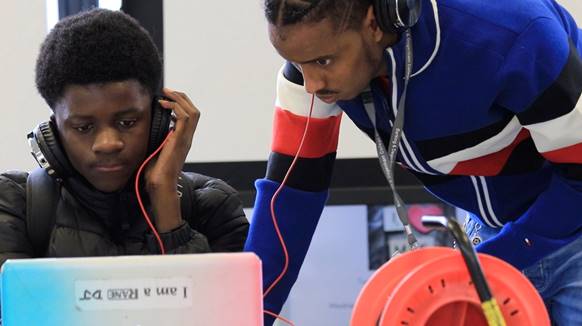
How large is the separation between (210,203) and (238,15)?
1025 mm

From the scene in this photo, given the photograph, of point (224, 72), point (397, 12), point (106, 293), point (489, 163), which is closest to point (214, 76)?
point (224, 72)

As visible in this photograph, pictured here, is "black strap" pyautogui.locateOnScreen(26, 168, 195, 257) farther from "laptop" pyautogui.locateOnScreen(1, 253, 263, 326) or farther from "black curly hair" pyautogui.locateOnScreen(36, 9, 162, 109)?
"laptop" pyautogui.locateOnScreen(1, 253, 263, 326)

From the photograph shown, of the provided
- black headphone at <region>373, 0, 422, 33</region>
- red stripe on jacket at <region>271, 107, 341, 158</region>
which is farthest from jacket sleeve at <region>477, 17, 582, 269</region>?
red stripe on jacket at <region>271, 107, 341, 158</region>

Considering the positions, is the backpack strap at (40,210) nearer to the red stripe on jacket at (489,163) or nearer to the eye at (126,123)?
the eye at (126,123)

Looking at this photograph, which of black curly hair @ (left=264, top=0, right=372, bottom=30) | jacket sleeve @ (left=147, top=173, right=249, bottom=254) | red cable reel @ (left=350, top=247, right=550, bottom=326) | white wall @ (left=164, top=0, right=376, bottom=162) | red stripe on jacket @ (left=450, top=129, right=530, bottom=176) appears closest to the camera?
red cable reel @ (left=350, top=247, right=550, bottom=326)

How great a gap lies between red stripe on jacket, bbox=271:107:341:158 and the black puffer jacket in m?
0.18

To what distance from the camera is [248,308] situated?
0.71 m

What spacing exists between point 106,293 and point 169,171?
1.78 ft

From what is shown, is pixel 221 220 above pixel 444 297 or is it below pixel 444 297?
below

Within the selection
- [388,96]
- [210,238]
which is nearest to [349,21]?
[388,96]

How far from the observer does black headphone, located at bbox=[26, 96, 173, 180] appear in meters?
1.19

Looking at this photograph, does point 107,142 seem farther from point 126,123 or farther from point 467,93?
point 467,93

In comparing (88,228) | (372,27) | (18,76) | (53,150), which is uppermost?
(372,27)

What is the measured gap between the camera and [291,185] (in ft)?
4.00
